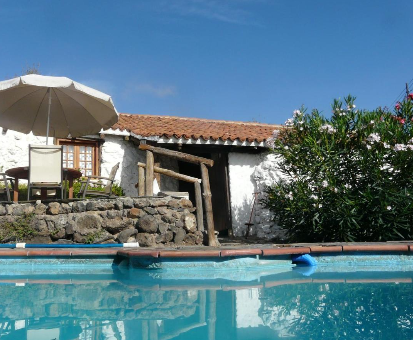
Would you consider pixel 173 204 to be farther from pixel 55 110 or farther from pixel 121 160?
pixel 121 160

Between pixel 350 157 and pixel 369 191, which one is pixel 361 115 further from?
pixel 369 191

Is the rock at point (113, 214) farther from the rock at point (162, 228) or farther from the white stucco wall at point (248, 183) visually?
the white stucco wall at point (248, 183)

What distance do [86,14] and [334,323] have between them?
11.1 metres

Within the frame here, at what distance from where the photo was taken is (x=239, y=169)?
12.4 m

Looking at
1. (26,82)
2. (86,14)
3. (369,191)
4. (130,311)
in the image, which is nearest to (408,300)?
(130,311)

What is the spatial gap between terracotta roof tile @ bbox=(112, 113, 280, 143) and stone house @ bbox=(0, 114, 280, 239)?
2cm

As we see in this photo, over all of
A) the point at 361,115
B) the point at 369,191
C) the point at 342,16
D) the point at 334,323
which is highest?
the point at 342,16

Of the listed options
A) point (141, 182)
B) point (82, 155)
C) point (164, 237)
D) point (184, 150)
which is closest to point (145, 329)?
point (164, 237)

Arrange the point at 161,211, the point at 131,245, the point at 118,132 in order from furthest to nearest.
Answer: the point at 118,132, the point at 161,211, the point at 131,245

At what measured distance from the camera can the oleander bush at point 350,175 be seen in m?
8.37

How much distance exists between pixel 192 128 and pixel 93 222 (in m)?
6.03

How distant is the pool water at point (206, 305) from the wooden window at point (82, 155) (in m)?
5.97

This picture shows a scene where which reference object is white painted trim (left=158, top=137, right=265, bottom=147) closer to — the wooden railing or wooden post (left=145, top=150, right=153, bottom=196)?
the wooden railing

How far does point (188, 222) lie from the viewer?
A: 8055 mm
